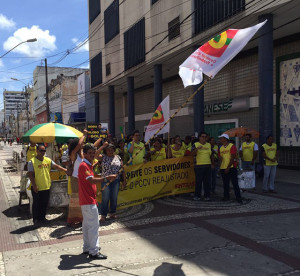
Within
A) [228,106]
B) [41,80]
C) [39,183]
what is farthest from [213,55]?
[41,80]

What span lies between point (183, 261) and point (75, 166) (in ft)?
8.86

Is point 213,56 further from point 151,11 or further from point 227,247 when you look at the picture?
point 151,11

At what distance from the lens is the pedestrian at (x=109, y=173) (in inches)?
249

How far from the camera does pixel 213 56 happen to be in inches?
239

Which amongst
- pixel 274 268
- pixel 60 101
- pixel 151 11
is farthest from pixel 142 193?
pixel 60 101

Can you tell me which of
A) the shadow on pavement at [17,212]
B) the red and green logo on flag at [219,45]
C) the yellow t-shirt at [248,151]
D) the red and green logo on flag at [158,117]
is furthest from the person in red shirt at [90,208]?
the yellow t-shirt at [248,151]

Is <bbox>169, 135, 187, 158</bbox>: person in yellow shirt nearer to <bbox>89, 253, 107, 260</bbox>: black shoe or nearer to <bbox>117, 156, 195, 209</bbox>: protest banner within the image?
<bbox>117, 156, 195, 209</bbox>: protest banner

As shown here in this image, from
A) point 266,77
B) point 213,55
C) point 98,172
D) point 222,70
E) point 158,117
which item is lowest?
point 98,172

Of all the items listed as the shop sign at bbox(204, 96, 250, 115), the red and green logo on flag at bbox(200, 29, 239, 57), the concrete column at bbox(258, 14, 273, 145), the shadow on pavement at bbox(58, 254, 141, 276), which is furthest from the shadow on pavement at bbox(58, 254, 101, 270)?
the shop sign at bbox(204, 96, 250, 115)

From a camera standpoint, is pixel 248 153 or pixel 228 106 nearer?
pixel 248 153

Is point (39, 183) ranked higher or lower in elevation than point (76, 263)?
higher

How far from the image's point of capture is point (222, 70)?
18.7 metres

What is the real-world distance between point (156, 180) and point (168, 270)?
425cm

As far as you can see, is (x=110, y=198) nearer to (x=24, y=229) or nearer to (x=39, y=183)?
(x=39, y=183)
